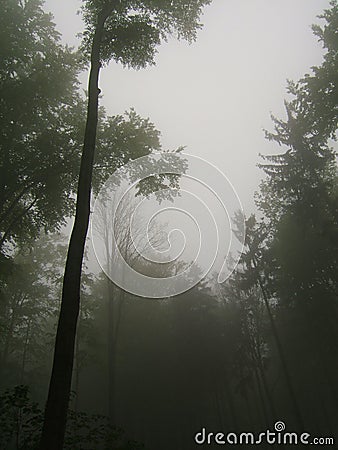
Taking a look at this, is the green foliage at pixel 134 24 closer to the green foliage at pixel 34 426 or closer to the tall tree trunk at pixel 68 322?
the tall tree trunk at pixel 68 322

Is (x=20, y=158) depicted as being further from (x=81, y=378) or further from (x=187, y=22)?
(x=81, y=378)

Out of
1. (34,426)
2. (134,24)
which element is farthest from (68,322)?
(134,24)

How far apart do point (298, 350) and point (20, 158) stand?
61.8 feet

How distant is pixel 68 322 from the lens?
4.52 m

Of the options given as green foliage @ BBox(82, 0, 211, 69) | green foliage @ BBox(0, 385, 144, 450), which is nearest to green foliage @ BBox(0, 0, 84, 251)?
green foliage @ BBox(82, 0, 211, 69)

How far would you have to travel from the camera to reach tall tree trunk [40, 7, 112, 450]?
382cm

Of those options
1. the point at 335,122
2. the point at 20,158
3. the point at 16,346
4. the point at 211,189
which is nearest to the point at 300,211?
the point at 335,122

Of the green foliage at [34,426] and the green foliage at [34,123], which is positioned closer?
the green foliage at [34,426]

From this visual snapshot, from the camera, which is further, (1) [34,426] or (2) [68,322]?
(1) [34,426]

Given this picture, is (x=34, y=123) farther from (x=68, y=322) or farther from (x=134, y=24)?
(x=68, y=322)

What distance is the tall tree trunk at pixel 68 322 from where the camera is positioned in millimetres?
3816

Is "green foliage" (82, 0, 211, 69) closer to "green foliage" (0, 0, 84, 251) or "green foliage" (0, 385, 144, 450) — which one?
"green foliage" (0, 0, 84, 251)

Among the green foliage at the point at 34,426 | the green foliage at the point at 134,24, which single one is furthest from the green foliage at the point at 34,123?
the green foliage at the point at 34,426

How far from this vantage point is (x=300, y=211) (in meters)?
18.4
